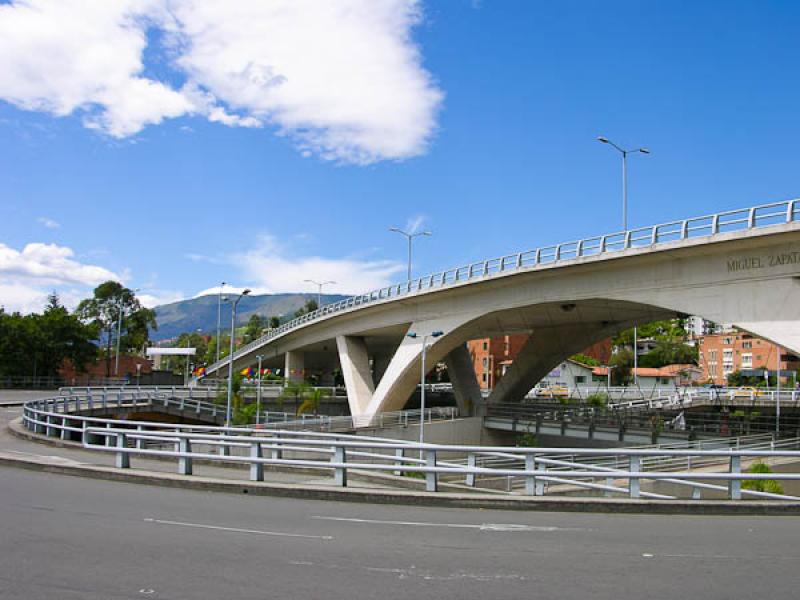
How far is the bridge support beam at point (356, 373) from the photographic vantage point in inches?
2345

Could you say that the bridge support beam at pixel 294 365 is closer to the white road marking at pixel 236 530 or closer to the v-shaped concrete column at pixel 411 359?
the v-shaped concrete column at pixel 411 359

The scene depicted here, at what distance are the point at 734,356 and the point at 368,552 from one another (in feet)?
459

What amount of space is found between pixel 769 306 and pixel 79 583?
26922 mm

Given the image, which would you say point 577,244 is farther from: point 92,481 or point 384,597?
point 384,597

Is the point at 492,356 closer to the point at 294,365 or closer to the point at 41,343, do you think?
the point at 294,365

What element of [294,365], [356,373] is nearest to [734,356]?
[294,365]

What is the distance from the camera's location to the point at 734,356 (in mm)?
134375

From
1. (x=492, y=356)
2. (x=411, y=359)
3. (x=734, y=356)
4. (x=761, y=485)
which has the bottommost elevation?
(x=761, y=485)

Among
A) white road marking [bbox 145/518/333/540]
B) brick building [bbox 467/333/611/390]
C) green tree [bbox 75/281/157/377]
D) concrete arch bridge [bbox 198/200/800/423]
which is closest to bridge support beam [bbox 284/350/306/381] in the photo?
concrete arch bridge [bbox 198/200/800/423]

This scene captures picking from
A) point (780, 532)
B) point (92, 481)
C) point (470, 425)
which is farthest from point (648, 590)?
point (470, 425)

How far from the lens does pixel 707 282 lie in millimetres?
30547

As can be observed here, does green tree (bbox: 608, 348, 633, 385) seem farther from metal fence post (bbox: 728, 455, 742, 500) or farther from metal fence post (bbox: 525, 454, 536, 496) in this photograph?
metal fence post (bbox: 525, 454, 536, 496)

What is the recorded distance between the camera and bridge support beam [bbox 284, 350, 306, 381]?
80125 mm

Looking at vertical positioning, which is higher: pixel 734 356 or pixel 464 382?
pixel 734 356
